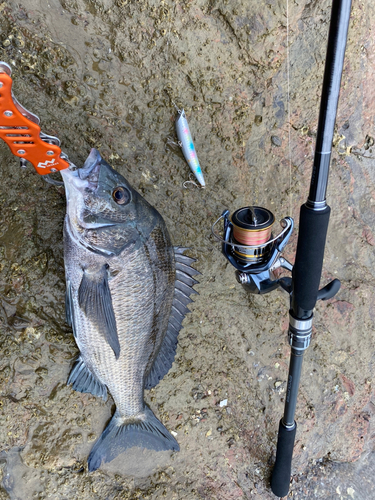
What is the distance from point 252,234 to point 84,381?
1166mm

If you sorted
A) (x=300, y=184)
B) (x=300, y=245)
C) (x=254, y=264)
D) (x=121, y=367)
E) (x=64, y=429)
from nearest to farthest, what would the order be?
(x=300, y=245)
(x=254, y=264)
(x=121, y=367)
(x=64, y=429)
(x=300, y=184)

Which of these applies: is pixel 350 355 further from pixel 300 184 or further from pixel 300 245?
pixel 300 245

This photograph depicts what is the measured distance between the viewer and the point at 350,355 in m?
2.50

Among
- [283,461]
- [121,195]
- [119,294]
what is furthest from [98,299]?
[283,461]

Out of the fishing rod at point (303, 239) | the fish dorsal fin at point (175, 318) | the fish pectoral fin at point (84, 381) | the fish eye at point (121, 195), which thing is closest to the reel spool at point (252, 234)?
the fishing rod at point (303, 239)

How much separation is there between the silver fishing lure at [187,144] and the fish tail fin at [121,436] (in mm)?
1350

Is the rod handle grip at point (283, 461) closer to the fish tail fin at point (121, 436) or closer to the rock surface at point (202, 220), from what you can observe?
the rock surface at point (202, 220)

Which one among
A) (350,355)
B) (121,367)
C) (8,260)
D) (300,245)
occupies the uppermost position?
(300,245)

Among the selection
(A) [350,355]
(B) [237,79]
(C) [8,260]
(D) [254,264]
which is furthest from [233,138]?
(A) [350,355]

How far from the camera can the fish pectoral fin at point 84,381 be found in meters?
1.87

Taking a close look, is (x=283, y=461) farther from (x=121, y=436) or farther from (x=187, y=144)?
(x=187, y=144)

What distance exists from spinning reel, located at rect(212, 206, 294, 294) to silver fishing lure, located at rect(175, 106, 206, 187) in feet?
1.47

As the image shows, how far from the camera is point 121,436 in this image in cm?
198

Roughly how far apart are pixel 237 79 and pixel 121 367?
169cm
